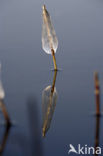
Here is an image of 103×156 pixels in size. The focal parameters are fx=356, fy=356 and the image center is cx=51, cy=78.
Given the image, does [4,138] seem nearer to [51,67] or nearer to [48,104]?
[48,104]

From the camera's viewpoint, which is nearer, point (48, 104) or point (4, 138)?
point (4, 138)

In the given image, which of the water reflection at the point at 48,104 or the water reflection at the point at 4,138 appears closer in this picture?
the water reflection at the point at 4,138

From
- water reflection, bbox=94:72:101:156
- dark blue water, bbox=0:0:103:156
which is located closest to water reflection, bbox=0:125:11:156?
dark blue water, bbox=0:0:103:156

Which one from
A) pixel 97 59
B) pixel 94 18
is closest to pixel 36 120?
pixel 97 59

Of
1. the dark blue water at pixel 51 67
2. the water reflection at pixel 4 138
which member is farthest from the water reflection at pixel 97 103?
the water reflection at pixel 4 138

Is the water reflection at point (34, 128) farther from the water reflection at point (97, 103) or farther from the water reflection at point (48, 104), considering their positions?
the water reflection at point (97, 103)

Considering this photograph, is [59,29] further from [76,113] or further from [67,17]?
[76,113]

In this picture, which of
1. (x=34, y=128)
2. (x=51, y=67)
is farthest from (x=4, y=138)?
(x=51, y=67)
